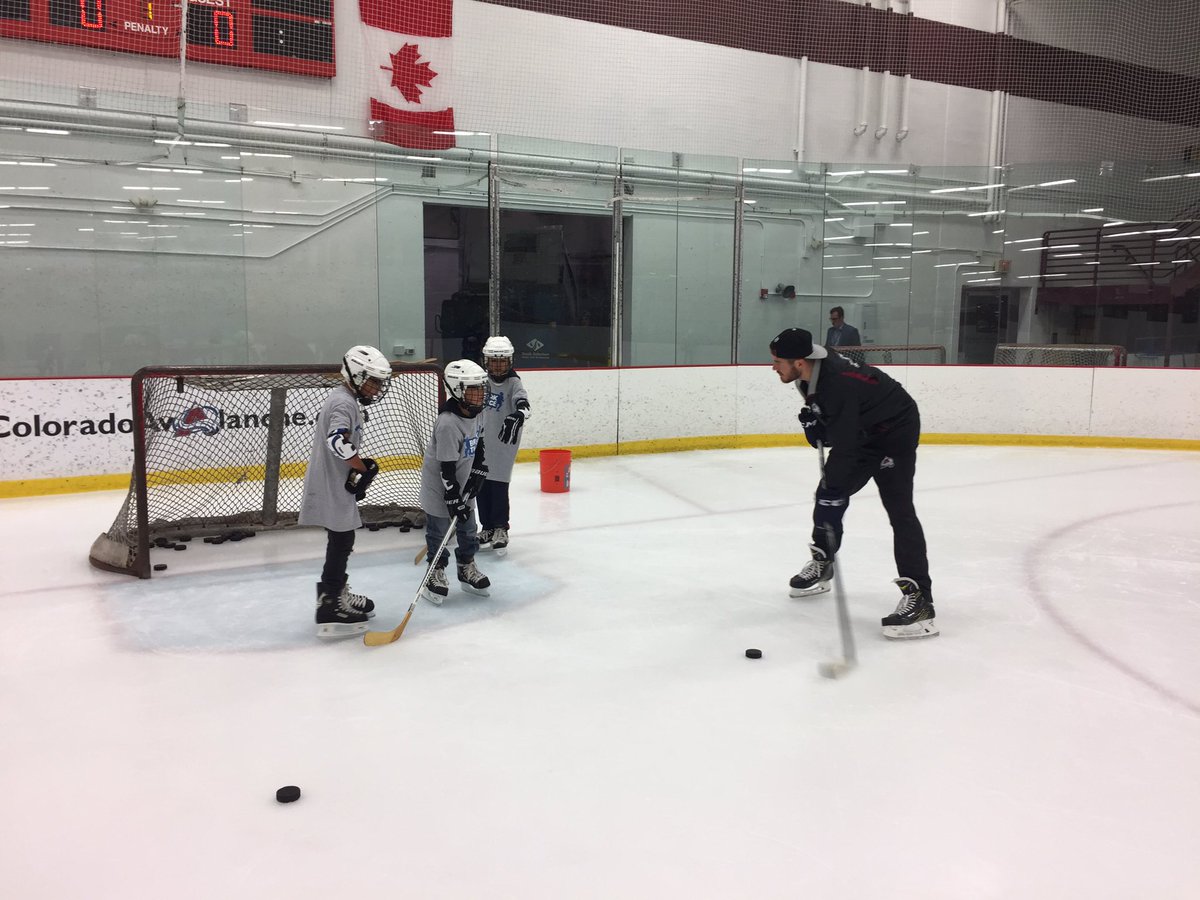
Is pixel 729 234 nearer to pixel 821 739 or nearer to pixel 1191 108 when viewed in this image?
pixel 821 739

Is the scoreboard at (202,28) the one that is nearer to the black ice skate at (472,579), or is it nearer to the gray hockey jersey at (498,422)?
the gray hockey jersey at (498,422)

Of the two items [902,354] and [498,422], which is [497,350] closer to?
[498,422]

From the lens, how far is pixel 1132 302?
8477mm

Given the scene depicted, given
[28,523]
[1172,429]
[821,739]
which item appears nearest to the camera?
[821,739]

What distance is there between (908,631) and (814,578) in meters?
0.58

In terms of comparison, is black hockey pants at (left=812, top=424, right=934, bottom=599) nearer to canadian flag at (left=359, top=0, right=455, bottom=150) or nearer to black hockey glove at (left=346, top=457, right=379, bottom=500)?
black hockey glove at (left=346, top=457, right=379, bottom=500)

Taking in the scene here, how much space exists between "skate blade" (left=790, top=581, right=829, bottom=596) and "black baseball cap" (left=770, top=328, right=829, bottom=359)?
3.82ft

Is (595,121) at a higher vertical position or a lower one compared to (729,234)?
higher

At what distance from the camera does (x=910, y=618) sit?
3.20 metres

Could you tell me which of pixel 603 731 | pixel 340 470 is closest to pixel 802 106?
pixel 340 470

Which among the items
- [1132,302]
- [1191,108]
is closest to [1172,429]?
[1132,302]

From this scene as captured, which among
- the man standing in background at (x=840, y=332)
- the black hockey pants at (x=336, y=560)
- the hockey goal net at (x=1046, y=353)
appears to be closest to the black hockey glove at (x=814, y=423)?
the black hockey pants at (x=336, y=560)

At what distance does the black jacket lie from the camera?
2.98 meters

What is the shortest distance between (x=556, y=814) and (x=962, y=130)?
10.9 meters
